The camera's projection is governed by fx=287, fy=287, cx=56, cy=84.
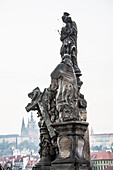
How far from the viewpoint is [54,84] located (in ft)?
19.1

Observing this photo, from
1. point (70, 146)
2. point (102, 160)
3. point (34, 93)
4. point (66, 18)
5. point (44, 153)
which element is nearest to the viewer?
point (70, 146)

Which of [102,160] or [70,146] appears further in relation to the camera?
[102,160]

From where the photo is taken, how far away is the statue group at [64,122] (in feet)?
17.1

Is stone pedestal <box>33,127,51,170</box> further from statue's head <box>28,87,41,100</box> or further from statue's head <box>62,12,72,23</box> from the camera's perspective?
statue's head <box>62,12,72,23</box>

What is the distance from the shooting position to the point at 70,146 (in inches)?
207

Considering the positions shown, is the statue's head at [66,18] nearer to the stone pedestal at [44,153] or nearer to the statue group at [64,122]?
the statue group at [64,122]


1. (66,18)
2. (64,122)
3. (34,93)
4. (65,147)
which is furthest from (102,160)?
(64,122)

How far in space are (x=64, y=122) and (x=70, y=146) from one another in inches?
17.7

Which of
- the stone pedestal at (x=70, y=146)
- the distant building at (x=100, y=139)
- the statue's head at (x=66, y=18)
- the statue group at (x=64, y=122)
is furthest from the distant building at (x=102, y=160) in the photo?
the distant building at (x=100, y=139)

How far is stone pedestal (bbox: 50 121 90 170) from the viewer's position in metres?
5.11

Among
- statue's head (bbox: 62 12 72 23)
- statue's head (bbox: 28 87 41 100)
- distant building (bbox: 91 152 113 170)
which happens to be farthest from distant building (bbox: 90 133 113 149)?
statue's head (bbox: 28 87 41 100)

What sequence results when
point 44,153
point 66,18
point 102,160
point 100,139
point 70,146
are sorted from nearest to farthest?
point 70,146 < point 44,153 < point 66,18 < point 102,160 < point 100,139

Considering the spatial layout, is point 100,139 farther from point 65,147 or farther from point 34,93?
point 65,147

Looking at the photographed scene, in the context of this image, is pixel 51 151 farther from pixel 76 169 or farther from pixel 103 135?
pixel 103 135
